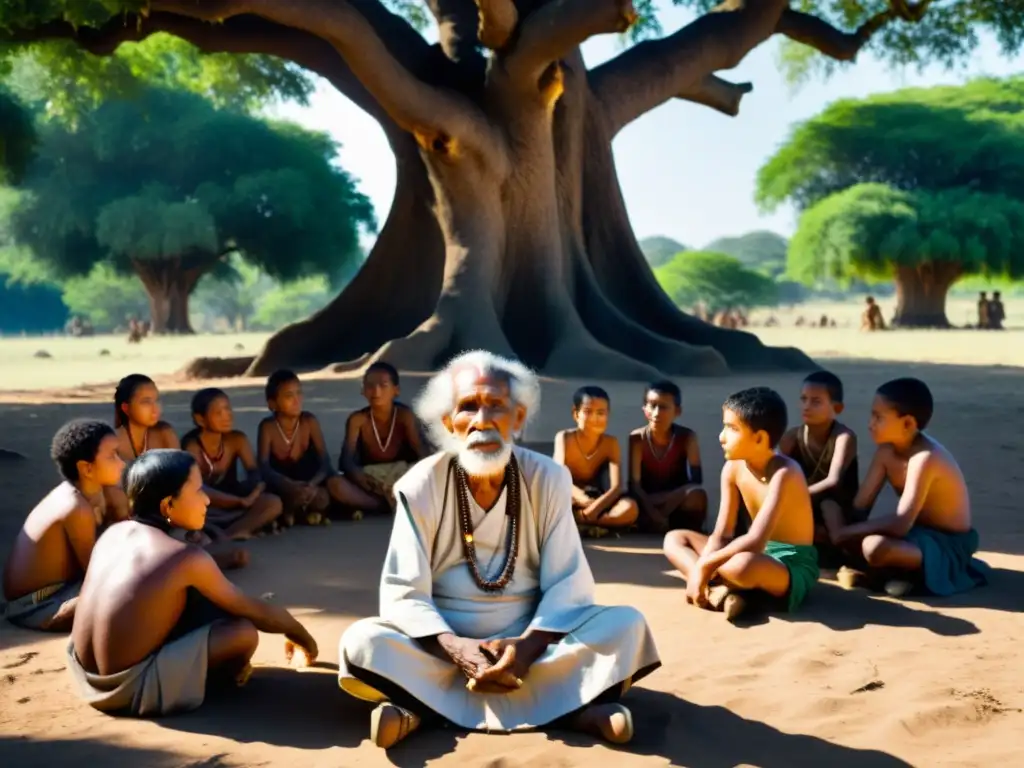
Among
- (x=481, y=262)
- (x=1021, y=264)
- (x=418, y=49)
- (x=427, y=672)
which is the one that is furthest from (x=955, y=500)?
(x=1021, y=264)

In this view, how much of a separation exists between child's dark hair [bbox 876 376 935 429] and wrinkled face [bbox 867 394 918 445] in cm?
2

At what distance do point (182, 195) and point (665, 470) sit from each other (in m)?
38.3

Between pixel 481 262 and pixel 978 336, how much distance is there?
21.3 m

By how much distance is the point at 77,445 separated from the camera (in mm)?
4672

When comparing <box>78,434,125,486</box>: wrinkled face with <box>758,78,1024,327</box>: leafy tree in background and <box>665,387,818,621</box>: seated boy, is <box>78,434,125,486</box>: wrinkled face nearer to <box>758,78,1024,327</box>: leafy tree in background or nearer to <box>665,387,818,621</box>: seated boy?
<box>665,387,818,621</box>: seated boy

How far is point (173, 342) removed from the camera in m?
36.0

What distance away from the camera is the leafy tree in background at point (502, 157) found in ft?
43.4

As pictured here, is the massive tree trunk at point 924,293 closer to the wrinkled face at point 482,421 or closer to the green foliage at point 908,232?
the green foliage at point 908,232

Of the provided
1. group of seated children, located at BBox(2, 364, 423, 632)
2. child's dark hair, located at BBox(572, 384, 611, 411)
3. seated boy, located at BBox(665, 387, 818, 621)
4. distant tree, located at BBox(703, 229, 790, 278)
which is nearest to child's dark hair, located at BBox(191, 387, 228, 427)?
group of seated children, located at BBox(2, 364, 423, 632)

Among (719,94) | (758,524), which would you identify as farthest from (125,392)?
(719,94)

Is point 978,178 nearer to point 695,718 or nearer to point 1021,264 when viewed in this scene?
point 1021,264

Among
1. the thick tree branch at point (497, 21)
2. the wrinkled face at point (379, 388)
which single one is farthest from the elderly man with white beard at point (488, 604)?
the thick tree branch at point (497, 21)

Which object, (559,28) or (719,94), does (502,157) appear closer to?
(559,28)

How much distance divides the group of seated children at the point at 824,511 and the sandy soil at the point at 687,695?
14cm
